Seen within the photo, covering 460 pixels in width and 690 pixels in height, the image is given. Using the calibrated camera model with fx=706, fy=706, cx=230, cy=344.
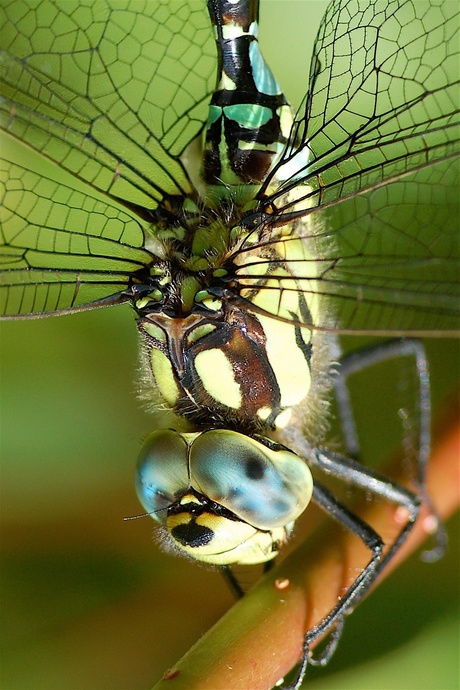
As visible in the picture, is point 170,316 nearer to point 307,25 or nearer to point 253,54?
point 253,54

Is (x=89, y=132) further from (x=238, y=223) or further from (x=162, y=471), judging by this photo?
(x=162, y=471)

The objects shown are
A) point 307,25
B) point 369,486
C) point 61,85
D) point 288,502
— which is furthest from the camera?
point 307,25

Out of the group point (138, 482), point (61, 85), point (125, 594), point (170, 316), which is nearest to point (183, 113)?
point (61, 85)

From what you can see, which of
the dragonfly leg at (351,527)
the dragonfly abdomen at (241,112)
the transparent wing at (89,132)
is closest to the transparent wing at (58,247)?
the transparent wing at (89,132)

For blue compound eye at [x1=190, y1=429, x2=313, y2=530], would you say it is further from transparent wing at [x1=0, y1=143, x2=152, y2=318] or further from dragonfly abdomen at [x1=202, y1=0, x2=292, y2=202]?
dragonfly abdomen at [x1=202, y1=0, x2=292, y2=202]

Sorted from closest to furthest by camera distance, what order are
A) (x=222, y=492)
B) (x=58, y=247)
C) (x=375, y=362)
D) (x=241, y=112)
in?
(x=222, y=492), (x=58, y=247), (x=241, y=112), (x=375, y=362)

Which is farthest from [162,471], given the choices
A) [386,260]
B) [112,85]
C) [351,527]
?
[112,85]
